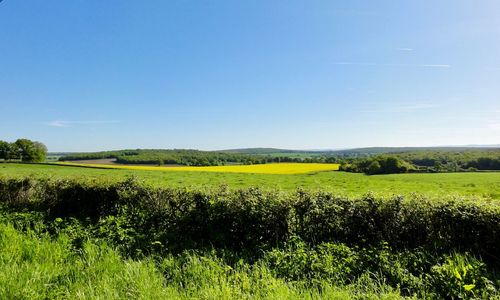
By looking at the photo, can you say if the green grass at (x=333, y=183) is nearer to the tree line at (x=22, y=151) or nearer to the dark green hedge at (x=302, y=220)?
the dark green hedge at (x=302, y=220)

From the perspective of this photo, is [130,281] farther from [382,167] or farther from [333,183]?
[382,167]

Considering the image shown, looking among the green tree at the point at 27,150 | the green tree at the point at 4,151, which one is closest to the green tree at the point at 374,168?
the green tree at the point at 27,150

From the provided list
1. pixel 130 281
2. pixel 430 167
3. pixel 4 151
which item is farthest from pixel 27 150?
pixel 430 167

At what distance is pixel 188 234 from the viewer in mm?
7211

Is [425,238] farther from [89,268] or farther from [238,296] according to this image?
[89,268]

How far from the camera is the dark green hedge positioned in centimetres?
546

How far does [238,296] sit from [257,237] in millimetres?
2954

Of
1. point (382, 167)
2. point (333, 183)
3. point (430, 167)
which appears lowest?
point (430, 167)

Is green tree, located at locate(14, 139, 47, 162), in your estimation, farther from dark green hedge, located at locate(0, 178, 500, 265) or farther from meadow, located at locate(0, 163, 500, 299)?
dark green hedge, located at locate(0, 178, 500, 265)

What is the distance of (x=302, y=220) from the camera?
650 centimetres

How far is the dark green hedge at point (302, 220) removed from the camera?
5461mm

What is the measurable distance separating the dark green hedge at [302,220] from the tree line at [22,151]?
281ft

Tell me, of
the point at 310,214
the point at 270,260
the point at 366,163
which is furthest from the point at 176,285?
the point at 366,163

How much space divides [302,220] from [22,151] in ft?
301
